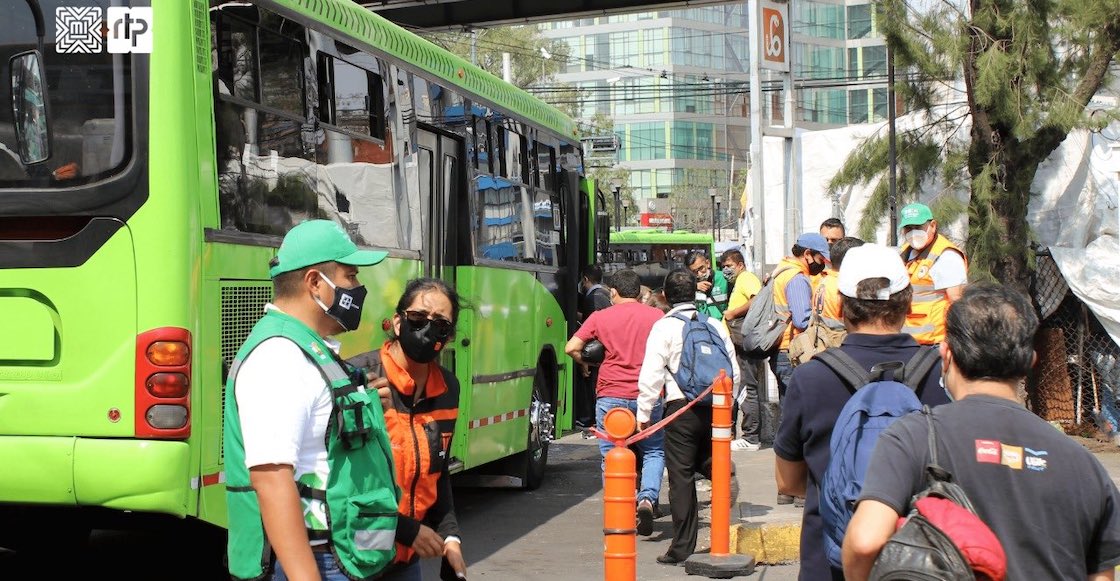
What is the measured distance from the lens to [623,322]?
10.2 metres

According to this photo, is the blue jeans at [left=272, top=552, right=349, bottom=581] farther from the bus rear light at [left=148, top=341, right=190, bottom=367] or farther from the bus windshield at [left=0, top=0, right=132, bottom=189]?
the bus windshield at [left=0, top=0, right=132, bottom=189]

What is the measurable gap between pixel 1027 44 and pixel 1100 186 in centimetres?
259

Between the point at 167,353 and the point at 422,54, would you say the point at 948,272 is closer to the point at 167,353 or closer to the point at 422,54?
the point at 167,353

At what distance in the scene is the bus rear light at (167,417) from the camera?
641 centimetres

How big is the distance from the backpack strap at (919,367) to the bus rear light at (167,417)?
347 cm

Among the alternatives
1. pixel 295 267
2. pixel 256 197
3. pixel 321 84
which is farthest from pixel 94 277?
pixel 295 267

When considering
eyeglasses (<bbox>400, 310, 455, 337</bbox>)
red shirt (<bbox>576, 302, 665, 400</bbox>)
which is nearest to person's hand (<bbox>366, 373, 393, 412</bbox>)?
eyeglasses (<bbox>400, 310, 455, 337</bbox>)

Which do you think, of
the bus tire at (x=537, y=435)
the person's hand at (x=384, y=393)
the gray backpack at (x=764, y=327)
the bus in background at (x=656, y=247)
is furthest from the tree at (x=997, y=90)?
the bus in background at (x=656, y=247)

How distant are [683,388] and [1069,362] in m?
6.30

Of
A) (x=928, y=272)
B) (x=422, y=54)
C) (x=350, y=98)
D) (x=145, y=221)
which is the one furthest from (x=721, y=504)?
(x=422, y=54)

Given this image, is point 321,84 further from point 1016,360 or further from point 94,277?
point 1016,360

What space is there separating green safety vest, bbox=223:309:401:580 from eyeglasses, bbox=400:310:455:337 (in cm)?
105

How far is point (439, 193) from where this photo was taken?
33.1 ft

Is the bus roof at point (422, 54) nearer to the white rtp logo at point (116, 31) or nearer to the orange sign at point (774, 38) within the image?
the white rtp logo at point (116, 31)
